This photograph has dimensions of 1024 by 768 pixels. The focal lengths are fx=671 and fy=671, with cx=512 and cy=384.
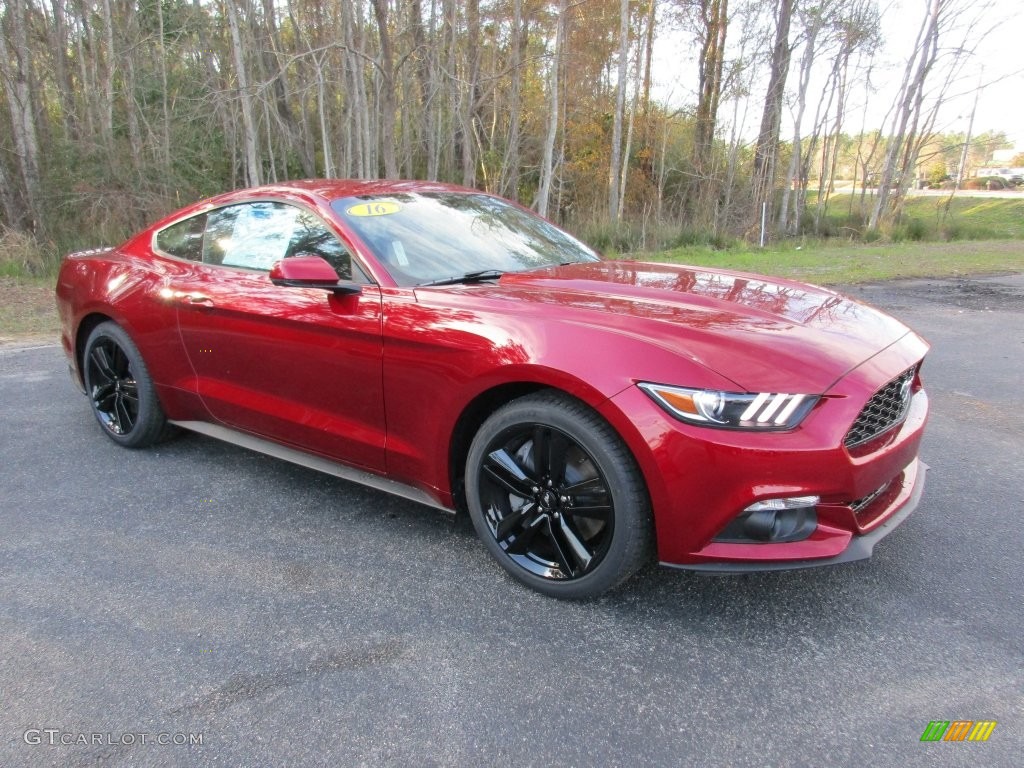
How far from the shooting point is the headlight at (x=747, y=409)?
198 centimetres

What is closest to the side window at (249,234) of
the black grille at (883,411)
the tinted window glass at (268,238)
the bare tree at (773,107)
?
the tinted window glass at (268,238)

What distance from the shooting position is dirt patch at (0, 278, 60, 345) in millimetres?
6789

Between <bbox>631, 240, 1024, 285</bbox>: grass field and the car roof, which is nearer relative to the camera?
the car roof

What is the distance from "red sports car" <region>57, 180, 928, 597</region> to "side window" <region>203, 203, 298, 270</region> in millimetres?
13

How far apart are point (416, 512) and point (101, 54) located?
21.5 meters

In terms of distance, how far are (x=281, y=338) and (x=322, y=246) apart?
0.44 meters

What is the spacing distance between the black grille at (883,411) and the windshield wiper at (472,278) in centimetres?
149

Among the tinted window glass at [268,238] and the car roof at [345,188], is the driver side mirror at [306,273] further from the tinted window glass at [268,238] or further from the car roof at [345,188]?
the car roof at [345,188]

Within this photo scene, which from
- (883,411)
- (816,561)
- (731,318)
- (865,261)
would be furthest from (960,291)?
(816,561)

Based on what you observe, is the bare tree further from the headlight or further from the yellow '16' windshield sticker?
the headlight

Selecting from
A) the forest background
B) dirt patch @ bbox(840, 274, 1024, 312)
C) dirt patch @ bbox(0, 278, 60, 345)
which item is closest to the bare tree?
the forest background

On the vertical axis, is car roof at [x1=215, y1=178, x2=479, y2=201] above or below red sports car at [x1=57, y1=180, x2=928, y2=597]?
above

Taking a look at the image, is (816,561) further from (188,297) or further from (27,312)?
(27,312)

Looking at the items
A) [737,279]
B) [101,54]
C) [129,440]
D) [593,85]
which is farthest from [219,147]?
[737,279]
